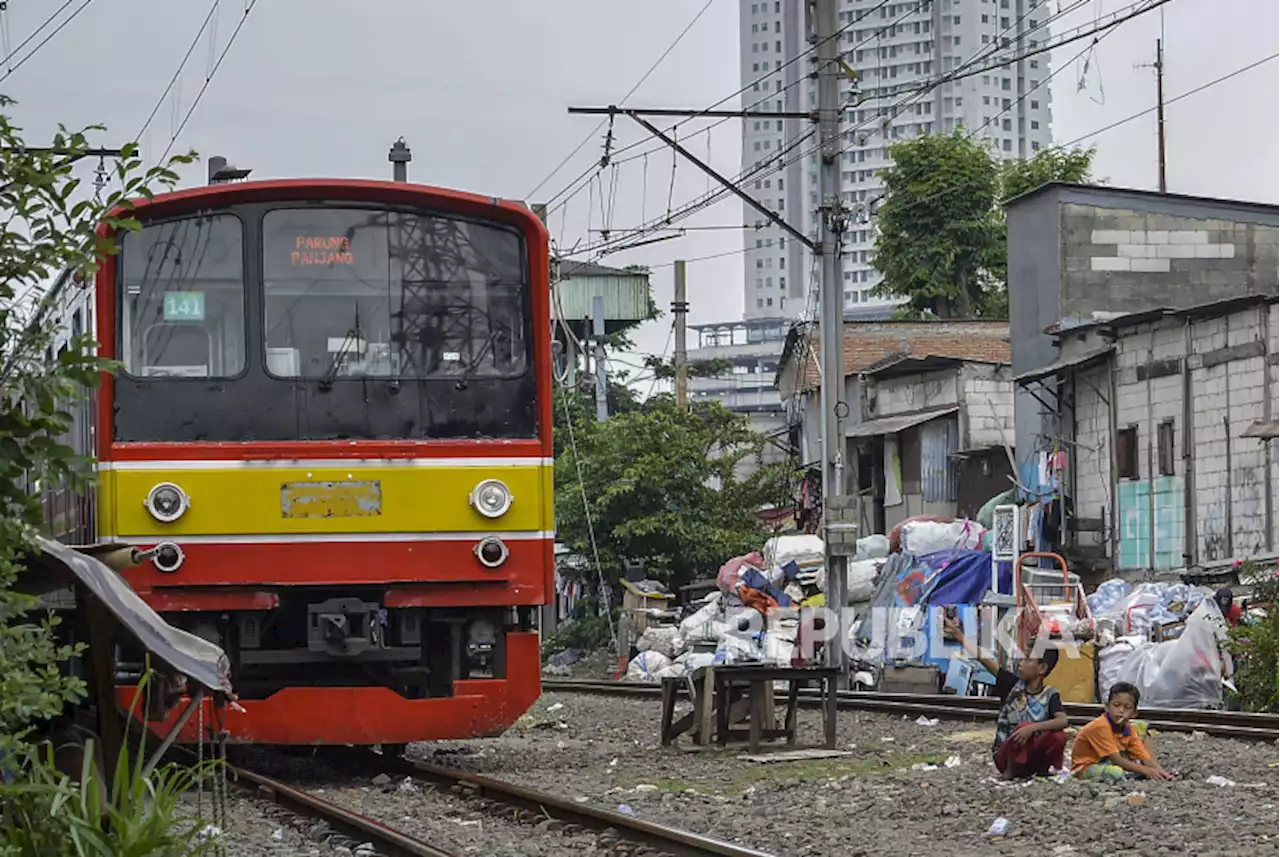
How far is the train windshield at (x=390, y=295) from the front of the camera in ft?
40.3

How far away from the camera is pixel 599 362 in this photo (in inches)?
1811

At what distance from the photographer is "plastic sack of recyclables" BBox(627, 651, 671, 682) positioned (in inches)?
1127

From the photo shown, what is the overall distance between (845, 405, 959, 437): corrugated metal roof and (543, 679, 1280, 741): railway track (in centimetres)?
1398

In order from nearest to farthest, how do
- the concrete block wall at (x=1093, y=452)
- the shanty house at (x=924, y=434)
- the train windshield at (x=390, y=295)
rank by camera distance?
the train windshield at (x=390, y=295), the concrete block wall at (x=1093, y=452), the shanty house at (x=924, y=434)

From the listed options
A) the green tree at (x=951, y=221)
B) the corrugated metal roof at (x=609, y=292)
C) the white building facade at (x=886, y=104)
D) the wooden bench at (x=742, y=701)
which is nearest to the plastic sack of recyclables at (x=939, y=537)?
the wooden bench at (x=742, y=701)

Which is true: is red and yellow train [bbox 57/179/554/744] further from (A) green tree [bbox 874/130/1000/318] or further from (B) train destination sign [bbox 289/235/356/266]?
(A) green tree [bbox 874/130/1000/318]

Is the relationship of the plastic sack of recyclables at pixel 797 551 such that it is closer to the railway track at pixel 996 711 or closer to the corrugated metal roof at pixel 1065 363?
the corrugated metal roof at pixel 1065 363

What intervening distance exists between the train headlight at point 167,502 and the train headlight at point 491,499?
1.69 metres

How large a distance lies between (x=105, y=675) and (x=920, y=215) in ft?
170

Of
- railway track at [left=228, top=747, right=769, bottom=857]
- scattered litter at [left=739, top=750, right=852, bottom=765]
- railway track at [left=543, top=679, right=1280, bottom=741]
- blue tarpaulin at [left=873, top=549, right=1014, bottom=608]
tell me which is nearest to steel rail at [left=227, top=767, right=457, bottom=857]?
railway track at [left=228, top=747, right=769, bottom=857]

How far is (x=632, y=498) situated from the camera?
3622 centimetres

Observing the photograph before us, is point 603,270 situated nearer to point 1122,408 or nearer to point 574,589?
point 574,589

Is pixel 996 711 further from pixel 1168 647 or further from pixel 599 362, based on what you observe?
pixel 599 362

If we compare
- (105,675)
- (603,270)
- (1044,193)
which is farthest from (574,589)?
(105,675)
